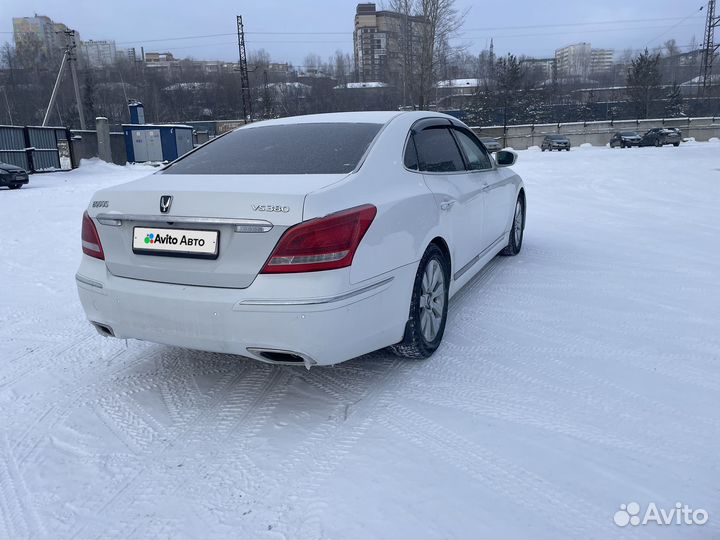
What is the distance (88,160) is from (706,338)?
3091 cm

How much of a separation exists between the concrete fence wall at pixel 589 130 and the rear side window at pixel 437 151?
155 ft

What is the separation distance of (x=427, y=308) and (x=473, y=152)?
6.30 ft

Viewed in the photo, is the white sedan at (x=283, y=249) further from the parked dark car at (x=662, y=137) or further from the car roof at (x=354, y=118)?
the parked dark car at (x=662, y=137)

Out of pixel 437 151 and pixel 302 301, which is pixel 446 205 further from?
pixel 302 301

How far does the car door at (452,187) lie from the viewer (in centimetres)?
359

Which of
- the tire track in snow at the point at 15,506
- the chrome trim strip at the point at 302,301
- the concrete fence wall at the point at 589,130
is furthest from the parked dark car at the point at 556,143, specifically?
the tire track in snow at the point at 15,506

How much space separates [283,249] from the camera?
98.9 inches

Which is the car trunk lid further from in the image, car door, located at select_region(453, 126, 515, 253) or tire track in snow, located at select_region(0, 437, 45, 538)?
car door, located at select_region(453, 126, 515, 253)

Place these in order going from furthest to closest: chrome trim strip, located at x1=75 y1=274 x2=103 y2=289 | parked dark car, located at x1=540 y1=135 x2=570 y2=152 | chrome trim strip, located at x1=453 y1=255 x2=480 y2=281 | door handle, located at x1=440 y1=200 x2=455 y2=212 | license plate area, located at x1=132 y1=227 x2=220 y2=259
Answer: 1. parked dark car, located at x1=540 y1=135 x2=570 y2=152
2. chrome trim strip, located at x1=453 y1=255 x2=480 y2=281
3. door handle, located at x1=440 y1=200 x2=455 y2=212
4. chrome trim strip, located at x1=75 y1=274 x2=103 y2=289
5. license plate area, located at x1=132 y1=227 x2=220 y2=259

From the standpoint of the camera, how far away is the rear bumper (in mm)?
2518

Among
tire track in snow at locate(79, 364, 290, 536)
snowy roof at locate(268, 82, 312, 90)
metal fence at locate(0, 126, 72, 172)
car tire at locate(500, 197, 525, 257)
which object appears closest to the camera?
tire track in snow at locate(79, 364, 290, 536)

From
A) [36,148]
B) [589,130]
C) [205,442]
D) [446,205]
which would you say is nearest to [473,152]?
[446,205]

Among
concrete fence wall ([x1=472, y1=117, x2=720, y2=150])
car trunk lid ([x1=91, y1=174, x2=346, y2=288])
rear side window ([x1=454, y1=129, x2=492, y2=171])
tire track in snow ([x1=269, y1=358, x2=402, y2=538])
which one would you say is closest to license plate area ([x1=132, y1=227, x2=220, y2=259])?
car trunk lid ([x1=91, y1=174, x2=346, y2=288])

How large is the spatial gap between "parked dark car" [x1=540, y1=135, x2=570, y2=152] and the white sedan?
3860 cm
